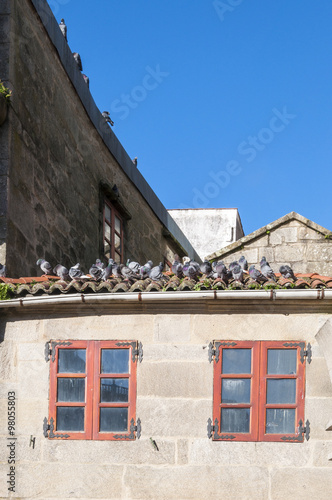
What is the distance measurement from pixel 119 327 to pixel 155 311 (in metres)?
0.38

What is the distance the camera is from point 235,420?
754 centimetres

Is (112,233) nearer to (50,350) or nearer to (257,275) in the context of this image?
(50,350)

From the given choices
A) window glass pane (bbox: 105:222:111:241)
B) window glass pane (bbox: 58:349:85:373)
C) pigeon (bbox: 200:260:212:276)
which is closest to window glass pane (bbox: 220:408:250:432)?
pigeon (bbox: 200:260:212:276)

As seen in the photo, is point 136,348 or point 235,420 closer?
point 235,420

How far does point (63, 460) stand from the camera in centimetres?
756

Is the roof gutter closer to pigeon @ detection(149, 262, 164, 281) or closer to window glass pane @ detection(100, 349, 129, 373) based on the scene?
pigeon @ detection(149, 262, 164, 281)

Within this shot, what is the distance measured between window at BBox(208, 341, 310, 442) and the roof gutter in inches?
18.5

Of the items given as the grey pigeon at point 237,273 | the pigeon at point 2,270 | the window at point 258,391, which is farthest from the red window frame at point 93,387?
the grey pigeon at point 237,273

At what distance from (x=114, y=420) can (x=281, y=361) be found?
166 centimetres

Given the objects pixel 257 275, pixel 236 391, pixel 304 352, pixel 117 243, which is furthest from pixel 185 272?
pixel 117 243

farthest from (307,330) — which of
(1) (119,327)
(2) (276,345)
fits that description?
(1) (119,327)

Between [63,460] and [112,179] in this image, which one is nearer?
[63,460]

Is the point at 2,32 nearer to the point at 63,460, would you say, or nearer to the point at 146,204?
the point at 63,460

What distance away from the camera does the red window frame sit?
299 inches
